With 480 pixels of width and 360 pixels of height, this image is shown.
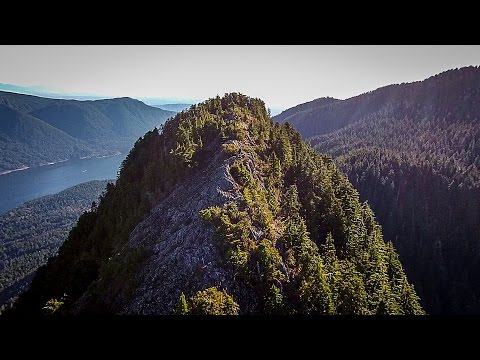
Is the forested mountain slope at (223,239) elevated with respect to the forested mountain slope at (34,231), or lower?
elevated

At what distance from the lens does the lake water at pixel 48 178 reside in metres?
136

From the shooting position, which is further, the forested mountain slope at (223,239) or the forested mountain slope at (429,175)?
the forested mountain slope at (429,175)

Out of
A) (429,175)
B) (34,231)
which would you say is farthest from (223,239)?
(34,231)

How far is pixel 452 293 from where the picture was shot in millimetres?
43000

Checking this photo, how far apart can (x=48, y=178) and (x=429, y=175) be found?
154 meters

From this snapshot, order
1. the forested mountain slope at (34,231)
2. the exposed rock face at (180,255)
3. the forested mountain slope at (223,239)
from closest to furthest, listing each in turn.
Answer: the exposed rock face at (180,255) < the forested mountain slope at (223,239) < the forested mountain slope at (34,231)

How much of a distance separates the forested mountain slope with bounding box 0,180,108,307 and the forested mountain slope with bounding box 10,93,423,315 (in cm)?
5236

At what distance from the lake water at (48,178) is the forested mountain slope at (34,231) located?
56.6ft

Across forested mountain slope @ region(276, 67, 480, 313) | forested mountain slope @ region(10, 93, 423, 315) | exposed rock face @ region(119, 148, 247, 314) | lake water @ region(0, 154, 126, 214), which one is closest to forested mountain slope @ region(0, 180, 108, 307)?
lake water @ region(0, 154, 126, 214)

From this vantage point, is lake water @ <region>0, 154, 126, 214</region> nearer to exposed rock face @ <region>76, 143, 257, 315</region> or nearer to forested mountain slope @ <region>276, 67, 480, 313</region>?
forested mountain slope @ <region>276, 67, 480, 313</region>

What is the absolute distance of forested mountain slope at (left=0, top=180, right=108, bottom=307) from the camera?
73744 millimetres

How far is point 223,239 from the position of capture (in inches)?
420

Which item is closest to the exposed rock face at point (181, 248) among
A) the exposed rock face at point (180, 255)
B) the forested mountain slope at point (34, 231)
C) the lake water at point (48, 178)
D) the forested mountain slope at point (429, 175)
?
the exposed rock face at point (180, 255)

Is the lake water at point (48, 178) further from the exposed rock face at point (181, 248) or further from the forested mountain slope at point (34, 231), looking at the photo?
the exposed rock face at point (181, 248)
